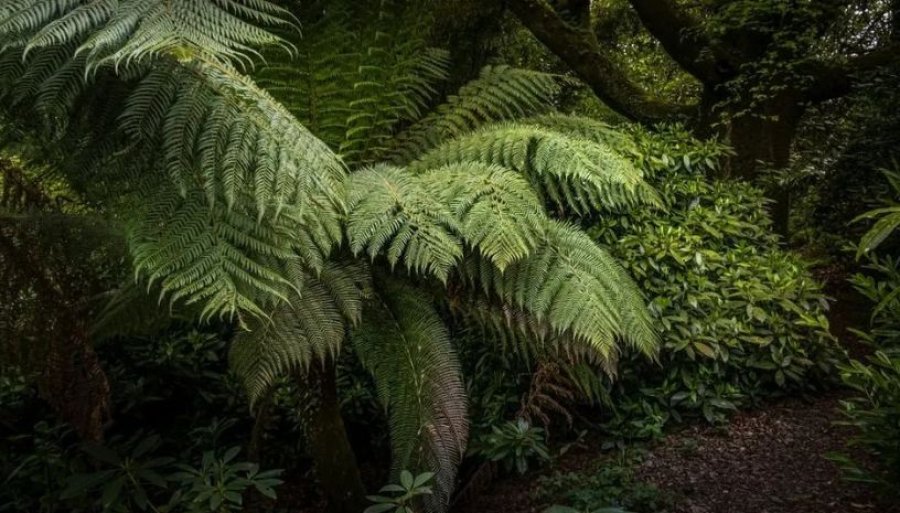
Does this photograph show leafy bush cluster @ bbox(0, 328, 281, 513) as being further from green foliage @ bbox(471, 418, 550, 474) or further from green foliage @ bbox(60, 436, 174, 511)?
green foliage @ bbox(471, 418, 550, 474)

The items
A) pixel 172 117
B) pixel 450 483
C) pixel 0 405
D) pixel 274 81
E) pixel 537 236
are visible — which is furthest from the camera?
pixel 0 405

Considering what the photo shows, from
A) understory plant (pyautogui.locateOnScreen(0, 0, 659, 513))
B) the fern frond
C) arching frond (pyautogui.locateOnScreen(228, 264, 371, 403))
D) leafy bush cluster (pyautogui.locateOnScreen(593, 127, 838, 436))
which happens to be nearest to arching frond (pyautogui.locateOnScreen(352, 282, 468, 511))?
understory plant (pyautogui.locateOnScreen(0, 0, 659, 513))

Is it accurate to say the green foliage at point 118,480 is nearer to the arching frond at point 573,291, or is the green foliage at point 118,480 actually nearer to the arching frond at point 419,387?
the arching frond at point 419,387

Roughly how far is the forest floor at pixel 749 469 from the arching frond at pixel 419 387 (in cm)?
51

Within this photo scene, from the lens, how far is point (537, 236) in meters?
2.03

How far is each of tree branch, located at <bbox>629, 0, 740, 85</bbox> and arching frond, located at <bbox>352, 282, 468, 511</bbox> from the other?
229 centimetres

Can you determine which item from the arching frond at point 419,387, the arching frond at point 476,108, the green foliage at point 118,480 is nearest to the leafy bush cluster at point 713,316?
the arching frond at point 476,108

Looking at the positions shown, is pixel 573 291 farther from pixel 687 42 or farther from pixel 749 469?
pixel 687 42

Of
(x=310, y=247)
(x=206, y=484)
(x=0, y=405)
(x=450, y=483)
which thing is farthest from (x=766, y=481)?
(x=0, y=405)

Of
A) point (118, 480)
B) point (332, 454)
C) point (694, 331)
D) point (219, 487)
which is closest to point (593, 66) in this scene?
point (694, 331)

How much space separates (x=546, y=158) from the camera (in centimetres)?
212

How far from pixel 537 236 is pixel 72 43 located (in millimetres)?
1379

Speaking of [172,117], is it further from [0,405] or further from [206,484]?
[0,405]

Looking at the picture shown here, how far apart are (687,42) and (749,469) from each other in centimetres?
227
